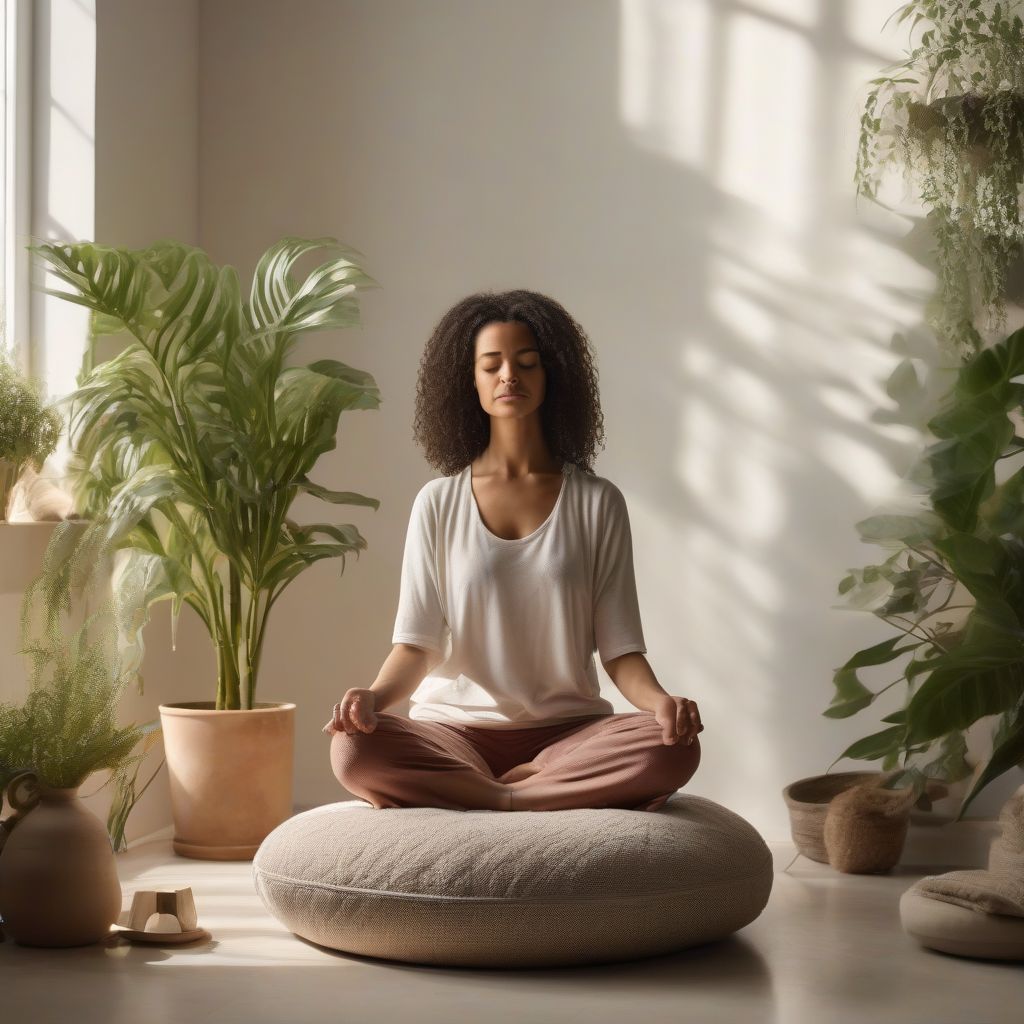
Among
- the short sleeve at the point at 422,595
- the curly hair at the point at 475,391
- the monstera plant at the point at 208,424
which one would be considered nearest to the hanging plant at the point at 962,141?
the curly hair at the point at 475,391

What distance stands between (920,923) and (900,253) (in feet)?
6.19

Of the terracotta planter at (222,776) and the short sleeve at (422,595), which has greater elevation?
the short sleeve at (422,595)

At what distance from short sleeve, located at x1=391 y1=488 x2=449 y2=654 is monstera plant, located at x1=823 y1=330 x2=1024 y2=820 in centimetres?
102

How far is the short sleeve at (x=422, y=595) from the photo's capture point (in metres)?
2.90

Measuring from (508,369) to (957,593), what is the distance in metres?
1.48

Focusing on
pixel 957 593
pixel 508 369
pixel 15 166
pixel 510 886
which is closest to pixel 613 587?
pixel 508 369

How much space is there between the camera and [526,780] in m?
2.67

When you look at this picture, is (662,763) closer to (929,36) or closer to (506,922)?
(506,922)

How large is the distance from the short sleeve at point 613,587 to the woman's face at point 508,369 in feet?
0.88

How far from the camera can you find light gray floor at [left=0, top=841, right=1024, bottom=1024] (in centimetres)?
212

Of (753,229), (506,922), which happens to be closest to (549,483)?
(506,922)

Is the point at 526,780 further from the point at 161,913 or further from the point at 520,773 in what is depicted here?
the point at 161,913

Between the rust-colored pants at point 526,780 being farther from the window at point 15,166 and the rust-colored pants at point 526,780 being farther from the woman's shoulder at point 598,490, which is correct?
the window at point 15,166

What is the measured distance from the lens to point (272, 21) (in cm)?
406
